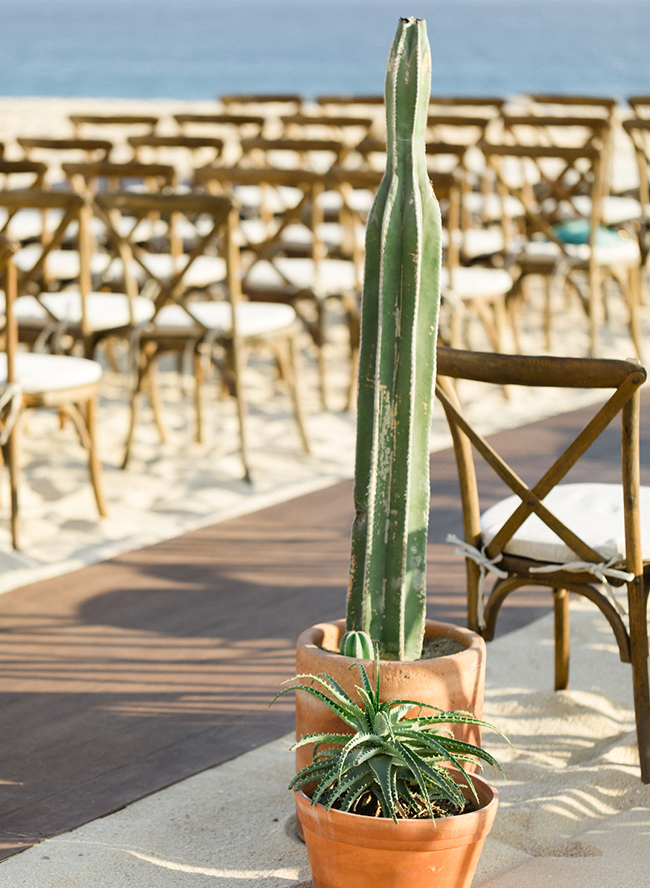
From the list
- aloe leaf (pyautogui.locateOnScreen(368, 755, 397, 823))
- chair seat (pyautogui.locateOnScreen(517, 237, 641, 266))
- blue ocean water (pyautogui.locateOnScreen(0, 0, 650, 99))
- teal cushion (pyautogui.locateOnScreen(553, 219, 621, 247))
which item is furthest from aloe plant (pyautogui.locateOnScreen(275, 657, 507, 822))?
blue ocean water (pyautogui.locateOnScreen(0, 0, 650, 99))

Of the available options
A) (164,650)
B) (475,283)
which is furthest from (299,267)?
(164,650)

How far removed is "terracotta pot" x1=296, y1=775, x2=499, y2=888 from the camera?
1.67m

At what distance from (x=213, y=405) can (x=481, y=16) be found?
92.2 meters

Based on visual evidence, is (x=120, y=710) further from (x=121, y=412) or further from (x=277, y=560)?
(x=121, y=412)

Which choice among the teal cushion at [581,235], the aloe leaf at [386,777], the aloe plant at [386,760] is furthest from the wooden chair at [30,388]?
the teal cushion at [581,235]

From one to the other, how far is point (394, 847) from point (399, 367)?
2.42ft

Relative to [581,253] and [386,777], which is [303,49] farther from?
[386,777]

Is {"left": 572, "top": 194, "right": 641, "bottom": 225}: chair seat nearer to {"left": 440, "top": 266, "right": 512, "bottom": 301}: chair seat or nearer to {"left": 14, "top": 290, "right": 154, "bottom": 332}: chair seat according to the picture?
{"left": 440, "top": 266, "right": 512, "bottom": 301}: chair seat

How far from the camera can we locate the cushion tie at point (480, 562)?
2.34 meters

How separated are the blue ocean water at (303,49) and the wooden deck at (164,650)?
43.4 m

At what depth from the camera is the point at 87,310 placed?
4352 mm

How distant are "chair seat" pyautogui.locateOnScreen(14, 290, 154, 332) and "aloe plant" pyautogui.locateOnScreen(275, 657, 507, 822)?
280cm

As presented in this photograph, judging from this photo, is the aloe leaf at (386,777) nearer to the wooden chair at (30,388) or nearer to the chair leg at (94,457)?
the wooden chair at (30,388)

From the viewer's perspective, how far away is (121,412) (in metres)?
5.32
